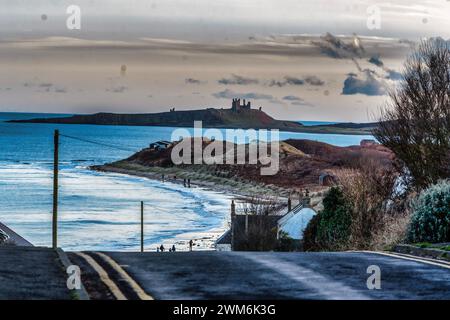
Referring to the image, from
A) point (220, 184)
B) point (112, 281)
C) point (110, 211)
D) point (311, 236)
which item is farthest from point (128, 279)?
point (220, 184)

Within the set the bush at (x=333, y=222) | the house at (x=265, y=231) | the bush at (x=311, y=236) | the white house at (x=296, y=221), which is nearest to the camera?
the bush at (x=333, y=222)

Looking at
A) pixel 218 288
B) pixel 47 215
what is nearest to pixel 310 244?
pixel 218 288

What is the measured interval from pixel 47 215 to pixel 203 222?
19.6m

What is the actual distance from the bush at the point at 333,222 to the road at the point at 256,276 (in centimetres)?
2144

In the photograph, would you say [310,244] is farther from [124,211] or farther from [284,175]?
[284,175]

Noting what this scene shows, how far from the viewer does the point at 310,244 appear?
45344 millimetres

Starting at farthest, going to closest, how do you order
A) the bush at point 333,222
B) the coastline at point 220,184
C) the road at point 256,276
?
the coastline at point 220,184, the bush at point 333,222, the road at point 256,276

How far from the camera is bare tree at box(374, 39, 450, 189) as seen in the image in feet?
134

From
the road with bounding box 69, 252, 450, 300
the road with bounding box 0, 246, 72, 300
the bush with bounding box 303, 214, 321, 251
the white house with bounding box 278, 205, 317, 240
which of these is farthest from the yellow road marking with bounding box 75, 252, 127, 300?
the white house with bounding box 278, 205, 317, 240

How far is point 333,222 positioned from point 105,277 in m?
28.1

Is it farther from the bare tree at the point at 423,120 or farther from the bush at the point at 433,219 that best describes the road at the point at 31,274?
the bare tree at the point at 423,120

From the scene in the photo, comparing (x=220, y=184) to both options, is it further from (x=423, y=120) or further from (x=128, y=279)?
(x=128, y=279)

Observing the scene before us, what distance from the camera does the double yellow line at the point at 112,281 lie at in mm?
12914

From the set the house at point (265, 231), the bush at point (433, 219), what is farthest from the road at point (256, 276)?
the house at point (265, 231)
